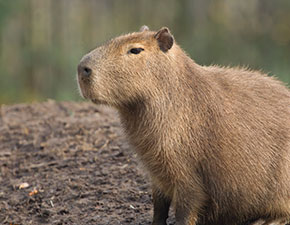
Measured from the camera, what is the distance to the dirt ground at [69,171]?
5.04m

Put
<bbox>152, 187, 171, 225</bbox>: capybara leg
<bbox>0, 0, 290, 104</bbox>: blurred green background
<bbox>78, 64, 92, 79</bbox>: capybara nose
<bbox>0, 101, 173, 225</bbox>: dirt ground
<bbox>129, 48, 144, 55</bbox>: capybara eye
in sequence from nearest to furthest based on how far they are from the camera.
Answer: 1. <bbox>78, 64, 92, 79</bbox>: capybara nose
2. <bbox>129, 48, 144, 55</bbox>: capybara eye
3. <bbox>152, 187, 171, 225</bbox>: capybara leg
4. <bbox>0, 101, 173, 225</bbox>: dirt ground
5. <bbox>0, 0, 290, 104</bbox>: blurred green background

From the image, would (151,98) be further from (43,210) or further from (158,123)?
(43,210)

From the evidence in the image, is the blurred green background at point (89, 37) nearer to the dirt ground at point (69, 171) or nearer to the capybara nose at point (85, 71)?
the dirt ground at point (69, 171)

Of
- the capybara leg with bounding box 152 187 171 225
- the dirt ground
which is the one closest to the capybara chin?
the capybara leg with bounding box 152 187 171 225

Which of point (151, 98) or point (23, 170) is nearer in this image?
point (151, 98)

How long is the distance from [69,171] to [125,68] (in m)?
2.01

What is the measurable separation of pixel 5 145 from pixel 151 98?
295cm

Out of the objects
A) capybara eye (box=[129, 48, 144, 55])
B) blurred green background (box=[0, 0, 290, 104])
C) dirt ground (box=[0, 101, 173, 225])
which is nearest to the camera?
capybara eye (box=[129, 48, 144, 55])

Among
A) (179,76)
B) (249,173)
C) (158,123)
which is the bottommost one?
(249,173)

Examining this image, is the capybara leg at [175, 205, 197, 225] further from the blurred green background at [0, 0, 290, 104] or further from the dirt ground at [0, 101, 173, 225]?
the blurred green background at [0, 0, 290, 104]

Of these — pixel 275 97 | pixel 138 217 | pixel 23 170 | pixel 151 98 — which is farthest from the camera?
pixel 23 170

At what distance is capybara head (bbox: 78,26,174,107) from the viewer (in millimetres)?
4035

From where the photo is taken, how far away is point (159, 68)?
417 cm

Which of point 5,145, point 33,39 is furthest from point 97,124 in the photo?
point 33,39
